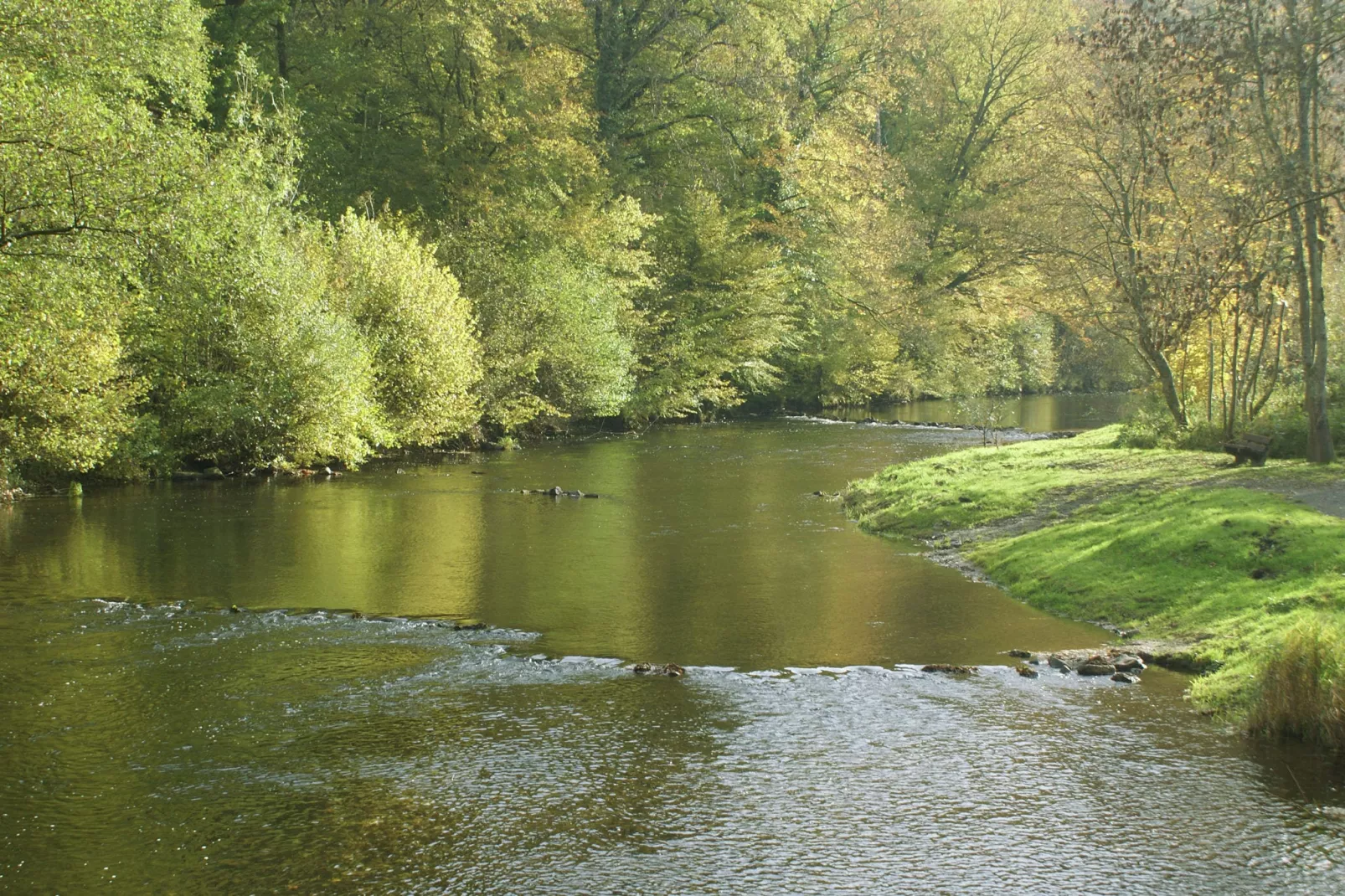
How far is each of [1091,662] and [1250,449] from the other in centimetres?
1031

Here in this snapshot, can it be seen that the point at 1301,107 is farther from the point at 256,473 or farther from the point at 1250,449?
the point at 256,473

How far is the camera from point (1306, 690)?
10.3m

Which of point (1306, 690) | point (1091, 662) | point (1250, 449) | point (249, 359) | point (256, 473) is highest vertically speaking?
point (249, 359)

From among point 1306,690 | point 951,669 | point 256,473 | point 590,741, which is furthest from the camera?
point 256,473

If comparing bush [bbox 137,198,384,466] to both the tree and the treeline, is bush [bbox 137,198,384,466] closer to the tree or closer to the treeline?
the treeline

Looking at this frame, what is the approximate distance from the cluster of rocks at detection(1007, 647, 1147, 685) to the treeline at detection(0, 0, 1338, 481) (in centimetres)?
600

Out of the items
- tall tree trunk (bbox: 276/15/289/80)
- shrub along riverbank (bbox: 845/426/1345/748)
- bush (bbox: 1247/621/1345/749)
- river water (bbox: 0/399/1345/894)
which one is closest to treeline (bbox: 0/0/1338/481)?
tall tree trunk (bbox: 276/15/289/80)

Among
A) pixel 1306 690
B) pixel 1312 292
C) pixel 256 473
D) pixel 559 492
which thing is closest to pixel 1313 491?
pixel 1312 292

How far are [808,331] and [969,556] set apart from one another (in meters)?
36.5

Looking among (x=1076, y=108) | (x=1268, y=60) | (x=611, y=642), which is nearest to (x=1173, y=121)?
(x=1076, y=108)

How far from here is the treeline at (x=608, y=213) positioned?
2008cm

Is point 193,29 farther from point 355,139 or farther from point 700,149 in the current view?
point 700,149

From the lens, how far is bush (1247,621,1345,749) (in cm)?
1010

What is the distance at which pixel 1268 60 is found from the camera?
1900cm
